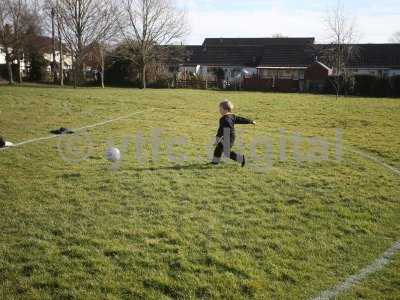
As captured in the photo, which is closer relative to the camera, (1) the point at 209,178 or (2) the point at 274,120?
(1) the point at 209,178

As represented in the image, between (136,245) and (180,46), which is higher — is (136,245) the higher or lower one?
the lower one

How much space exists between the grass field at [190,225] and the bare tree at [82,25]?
32271 millimetres

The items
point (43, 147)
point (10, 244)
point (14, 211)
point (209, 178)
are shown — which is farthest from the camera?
point (43, 147)

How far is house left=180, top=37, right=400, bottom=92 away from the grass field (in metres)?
33.1

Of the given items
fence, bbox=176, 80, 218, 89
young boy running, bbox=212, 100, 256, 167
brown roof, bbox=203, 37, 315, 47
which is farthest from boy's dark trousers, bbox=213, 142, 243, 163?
brown roof, bbox=203, 37, 315, 47

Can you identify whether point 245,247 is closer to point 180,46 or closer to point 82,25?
point 82,25

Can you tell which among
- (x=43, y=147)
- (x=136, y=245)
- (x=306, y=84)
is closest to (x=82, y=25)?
(x=306, y=84)

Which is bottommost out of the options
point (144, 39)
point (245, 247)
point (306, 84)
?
point (245, 247)

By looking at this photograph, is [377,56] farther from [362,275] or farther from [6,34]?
[362,275]

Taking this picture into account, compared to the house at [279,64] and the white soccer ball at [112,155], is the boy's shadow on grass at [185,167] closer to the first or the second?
the white soccer ball at [112,155]

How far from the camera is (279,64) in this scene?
53.1 metres

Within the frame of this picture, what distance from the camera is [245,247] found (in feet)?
15.6

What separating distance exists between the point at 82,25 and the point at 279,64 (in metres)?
25.2

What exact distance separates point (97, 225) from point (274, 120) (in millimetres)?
12048
